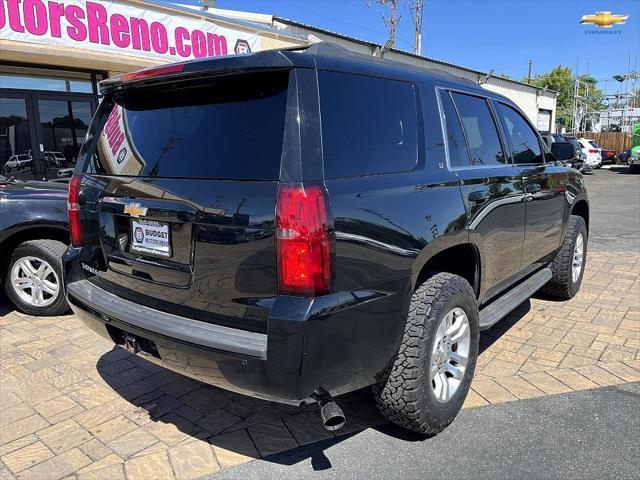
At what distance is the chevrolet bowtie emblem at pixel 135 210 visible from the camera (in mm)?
2566

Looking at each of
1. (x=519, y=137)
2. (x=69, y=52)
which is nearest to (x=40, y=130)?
(x=69, y=52)

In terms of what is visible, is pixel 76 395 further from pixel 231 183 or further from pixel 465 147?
pixel 465 147

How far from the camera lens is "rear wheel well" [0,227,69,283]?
4887mm

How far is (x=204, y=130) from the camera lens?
2.48 meters

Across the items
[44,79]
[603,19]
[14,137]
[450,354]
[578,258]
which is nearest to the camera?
[450,354]

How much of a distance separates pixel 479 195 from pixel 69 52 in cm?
744

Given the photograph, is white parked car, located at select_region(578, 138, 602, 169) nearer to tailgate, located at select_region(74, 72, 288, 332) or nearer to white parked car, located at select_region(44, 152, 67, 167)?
white parked car, located at select_region(44, 152, 67, 167)

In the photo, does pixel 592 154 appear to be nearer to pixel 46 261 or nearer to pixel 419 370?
pixel 46 261

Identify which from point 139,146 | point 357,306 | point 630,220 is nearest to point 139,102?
point 139,146

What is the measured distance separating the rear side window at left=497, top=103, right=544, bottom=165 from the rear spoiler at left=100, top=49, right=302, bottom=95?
2.39m

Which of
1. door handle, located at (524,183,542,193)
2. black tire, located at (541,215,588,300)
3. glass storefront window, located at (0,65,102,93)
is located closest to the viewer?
door handle, located at (524,183,542,193)

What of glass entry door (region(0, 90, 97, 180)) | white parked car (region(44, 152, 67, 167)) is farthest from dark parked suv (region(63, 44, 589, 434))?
white parked car (region(44, 152, 67, 167))

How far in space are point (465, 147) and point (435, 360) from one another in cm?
137

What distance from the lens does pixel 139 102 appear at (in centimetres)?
286
